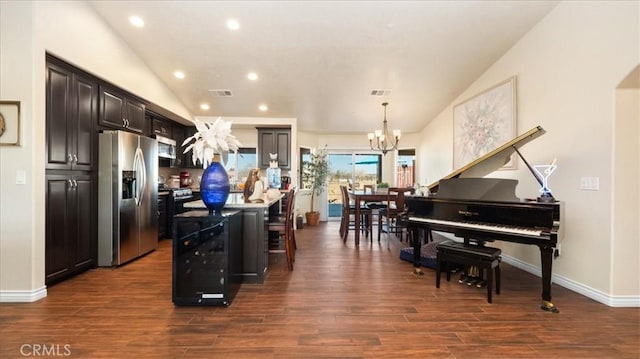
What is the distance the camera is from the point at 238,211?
9.87 ft

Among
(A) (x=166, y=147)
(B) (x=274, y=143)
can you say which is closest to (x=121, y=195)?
(A) (x=166, y=147)

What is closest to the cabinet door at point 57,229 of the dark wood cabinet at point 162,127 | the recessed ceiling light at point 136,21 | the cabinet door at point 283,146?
the recessed ceiling light at point 136,21

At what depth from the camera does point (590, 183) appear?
9.27ft

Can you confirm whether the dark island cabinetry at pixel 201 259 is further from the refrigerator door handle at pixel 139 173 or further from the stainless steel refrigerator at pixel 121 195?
the refrigerator door handle at pixel 139 173

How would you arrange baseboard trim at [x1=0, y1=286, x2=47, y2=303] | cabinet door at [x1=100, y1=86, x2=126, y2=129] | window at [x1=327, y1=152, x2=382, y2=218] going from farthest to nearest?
1. window at [x1=327, y1=152, x2=382, y2=218]
2. cabinet door at [x1=100, y1=86, x2=126, y2=129]
3. baseboard trim at [x1=0, y1=286, x2=47, y2=303]

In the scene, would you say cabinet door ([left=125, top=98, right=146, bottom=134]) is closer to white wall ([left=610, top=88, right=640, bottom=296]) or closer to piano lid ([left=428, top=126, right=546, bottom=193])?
piano lid ([left=428, top=126, right=546, bottom=193])

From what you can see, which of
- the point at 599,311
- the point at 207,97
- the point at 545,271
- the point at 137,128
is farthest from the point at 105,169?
the point at 599,311

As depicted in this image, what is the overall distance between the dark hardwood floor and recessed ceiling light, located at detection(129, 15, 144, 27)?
3066 mm

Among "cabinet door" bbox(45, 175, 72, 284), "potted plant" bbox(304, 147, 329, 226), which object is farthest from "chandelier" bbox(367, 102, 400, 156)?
"cabinet door" bbox(45, 175, 72, 284)

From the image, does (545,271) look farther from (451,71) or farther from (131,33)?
(131,33)

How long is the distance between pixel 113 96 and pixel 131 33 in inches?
33.7

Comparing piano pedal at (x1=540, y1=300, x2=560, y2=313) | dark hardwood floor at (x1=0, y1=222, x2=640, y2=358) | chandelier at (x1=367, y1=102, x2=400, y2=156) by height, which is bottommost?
dark hardwood floor at (x1=0, y1=222, x2=640, y2=358)

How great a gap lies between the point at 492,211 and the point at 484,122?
223cm

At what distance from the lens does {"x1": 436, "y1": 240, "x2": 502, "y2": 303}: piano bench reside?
106 inches
